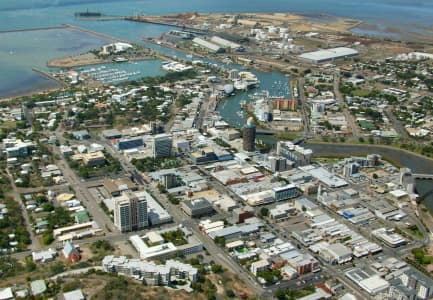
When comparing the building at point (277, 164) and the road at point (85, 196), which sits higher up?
the building at point (277, 164)

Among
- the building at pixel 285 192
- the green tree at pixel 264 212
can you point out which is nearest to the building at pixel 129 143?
the building at pixel 285 192

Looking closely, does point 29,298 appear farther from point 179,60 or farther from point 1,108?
point 179,60

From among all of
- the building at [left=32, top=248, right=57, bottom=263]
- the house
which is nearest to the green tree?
the house

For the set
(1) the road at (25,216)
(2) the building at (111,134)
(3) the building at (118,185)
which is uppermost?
(2) the building at (111,134)

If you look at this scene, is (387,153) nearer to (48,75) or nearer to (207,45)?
(48,75)

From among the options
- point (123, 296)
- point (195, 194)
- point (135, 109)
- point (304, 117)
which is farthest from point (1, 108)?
point (123, 296)

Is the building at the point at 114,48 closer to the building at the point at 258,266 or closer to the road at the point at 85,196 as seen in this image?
the road at the point at 85,196

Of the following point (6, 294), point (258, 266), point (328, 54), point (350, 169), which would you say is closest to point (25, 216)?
point (6, 294)
